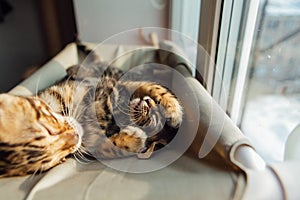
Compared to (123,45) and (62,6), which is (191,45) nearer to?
(123,45)

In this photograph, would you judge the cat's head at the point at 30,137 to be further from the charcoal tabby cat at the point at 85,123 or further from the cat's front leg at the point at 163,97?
the cat's front leg at the point at 163,97

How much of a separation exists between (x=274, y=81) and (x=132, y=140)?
470 mm

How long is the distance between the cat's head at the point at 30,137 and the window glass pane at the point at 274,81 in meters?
0.52

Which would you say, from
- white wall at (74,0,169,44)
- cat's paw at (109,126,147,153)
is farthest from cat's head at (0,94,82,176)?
white wall at (74,0,169,44)

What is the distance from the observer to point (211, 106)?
71 centimetres

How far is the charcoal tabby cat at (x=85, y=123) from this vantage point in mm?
582

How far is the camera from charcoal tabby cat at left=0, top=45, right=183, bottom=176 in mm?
582

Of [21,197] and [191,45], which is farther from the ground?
[191,45]

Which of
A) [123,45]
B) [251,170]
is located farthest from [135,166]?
[123,45]

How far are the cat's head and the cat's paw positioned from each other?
109 mm

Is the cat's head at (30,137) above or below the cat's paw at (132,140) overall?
above

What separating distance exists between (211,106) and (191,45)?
47 cm

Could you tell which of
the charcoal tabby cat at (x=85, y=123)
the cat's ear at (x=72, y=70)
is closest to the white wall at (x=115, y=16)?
the cat's ear at (x=72, y=70)

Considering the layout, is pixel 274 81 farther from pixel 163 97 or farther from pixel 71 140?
pixel 71 140
